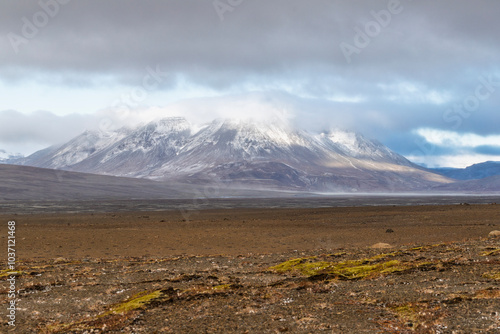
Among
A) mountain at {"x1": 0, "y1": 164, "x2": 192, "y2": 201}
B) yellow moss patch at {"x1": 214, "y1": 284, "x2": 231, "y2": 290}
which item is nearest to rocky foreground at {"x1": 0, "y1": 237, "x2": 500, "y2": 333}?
yellow moss patch at {"x1": 214, "y1": 284, "x2": 231, "y2": 290}

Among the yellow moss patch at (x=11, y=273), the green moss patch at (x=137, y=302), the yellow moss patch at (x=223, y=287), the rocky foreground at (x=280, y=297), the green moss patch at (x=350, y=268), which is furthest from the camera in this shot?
the yellow moss patch at (x=11, y=273)

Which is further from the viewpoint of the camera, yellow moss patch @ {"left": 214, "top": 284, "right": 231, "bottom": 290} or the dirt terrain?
yellow moss patch @ {"left": 214, "top": 284, "right": 231, "bottom": 290}

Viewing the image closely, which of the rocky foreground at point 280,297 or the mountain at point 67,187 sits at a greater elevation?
the mountain at point 67,187

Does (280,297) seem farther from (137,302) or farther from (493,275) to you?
(493,275)

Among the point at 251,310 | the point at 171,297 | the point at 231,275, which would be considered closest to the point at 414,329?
the point at 251,310

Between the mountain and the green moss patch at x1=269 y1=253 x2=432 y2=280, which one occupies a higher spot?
the mountain

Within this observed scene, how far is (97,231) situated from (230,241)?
493 inches

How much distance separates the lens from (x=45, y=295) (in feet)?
53.6

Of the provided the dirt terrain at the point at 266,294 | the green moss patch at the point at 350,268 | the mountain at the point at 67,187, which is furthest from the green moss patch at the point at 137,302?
the mountain at the point at 67,187

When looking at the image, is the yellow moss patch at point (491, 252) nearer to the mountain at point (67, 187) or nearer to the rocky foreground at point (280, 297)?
the rocky foreground at point (280, 297)

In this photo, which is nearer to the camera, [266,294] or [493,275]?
[266,294]

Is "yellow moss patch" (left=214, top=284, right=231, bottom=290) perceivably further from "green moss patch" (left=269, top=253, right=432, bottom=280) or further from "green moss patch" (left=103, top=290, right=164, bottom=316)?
"green moss patch" (left=269, top=253, right=432, bottom=280)

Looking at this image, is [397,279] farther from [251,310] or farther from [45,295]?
[45,295]

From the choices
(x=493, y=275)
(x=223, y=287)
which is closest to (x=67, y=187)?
(x=223, y=287)
